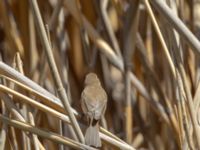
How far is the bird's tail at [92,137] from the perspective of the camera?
1.24 metres

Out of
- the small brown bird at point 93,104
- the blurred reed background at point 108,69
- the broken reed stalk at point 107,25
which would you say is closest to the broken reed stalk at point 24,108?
the blurred reed background at point 108,69

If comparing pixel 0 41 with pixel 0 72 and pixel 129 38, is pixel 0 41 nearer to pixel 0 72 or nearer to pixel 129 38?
pixel 129 38

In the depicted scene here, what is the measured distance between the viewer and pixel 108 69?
6.88 feet

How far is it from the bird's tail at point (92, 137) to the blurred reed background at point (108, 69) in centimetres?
2

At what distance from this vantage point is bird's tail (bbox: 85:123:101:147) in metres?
1.24

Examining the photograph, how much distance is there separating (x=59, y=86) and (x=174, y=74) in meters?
0.32

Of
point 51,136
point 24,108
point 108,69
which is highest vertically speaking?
point 108,69

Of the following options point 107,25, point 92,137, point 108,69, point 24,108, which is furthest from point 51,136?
point 108,69

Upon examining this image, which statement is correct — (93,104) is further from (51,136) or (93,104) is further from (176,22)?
(176,22)

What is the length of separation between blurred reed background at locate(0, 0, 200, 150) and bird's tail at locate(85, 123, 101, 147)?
2cm

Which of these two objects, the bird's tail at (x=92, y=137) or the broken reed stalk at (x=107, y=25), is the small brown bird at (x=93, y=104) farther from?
the broken reed stalk at (x=107, y=25)

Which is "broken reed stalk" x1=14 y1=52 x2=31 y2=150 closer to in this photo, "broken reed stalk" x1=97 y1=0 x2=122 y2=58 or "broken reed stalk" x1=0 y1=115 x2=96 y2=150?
"broken reed stalk" x1=0 y1=115 x2=96 y2=150

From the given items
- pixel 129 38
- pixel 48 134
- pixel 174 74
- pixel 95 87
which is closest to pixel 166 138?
pixel 129 38

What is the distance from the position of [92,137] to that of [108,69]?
864 millimetres
